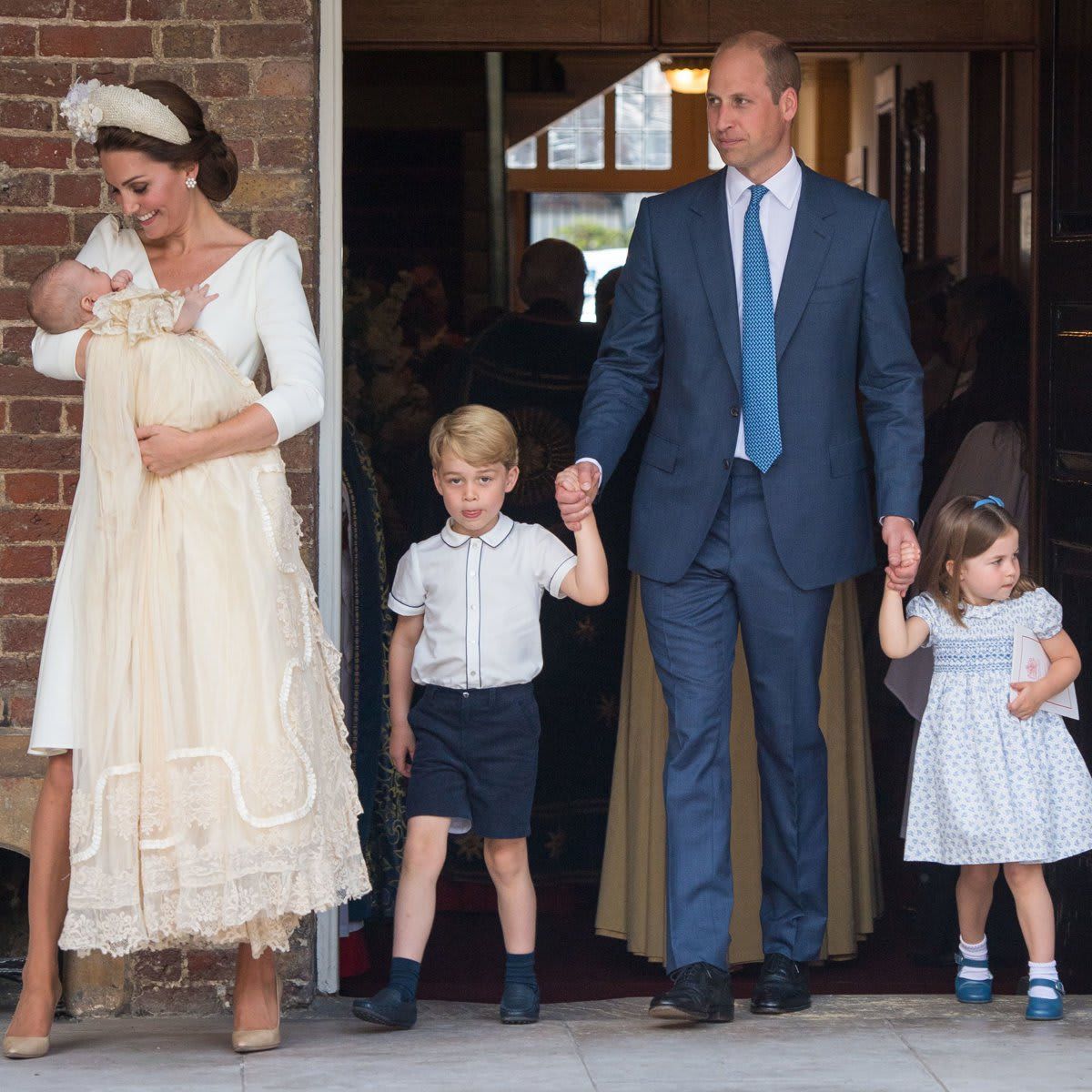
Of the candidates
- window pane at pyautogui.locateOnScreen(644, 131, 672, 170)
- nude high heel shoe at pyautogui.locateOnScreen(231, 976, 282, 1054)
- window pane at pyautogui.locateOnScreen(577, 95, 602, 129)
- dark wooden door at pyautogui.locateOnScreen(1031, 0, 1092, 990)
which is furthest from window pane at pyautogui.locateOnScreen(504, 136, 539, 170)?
nude high heel shoe at pyautogui.locateOnScreen(231, 976, 282, 1054)

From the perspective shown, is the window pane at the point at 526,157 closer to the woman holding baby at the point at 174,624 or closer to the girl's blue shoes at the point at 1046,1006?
the woman holding baby at the point at 174,624

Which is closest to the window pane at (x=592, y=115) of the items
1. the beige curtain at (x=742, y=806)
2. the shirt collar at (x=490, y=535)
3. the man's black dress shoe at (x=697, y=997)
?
the beige curtain at (x=742, y=806)

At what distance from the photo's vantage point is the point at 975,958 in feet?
14.2

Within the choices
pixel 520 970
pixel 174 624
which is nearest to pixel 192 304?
pixel 174 624

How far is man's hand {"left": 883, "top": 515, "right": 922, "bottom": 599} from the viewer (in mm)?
3918

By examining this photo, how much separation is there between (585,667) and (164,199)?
2.28m

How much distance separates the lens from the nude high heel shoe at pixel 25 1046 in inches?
146

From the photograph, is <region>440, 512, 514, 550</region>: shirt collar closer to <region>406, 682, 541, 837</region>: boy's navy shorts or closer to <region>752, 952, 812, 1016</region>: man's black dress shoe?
<region>406, 682, 541, 837</region>: boy's navy shorts

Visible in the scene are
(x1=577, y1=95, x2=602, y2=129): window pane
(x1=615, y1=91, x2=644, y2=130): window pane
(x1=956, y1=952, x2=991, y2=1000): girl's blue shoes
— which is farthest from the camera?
(x1=615, y1=91, x2=644, y2=130): window pane

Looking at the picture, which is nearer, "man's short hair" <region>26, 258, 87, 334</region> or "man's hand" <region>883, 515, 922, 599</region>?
"man's short hair" <region>26, 258, 87, 334</region>

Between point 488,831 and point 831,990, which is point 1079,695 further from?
point 488,831

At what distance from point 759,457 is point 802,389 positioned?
0.17 meters

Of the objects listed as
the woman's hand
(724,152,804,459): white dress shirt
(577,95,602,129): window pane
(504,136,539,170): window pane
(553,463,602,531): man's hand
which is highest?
(577,95,602,129): window pane

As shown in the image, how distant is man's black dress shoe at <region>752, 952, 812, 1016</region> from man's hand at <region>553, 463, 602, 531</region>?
1021 mm
